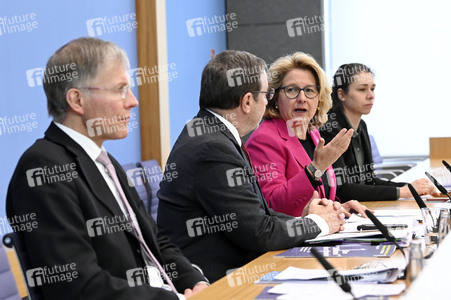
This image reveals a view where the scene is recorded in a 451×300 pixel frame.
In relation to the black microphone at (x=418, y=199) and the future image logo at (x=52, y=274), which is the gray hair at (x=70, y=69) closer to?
the future image logo at (x=52, y=274)

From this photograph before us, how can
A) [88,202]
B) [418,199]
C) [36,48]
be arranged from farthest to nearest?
[36,48], [418,199], [88,202]

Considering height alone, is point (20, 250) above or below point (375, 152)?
above

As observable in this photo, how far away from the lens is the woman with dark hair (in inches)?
149

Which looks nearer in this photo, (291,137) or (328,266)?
(328,266)

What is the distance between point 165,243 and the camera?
7.29 feet

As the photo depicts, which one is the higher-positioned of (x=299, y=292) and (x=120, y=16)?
(x=120, y=16)

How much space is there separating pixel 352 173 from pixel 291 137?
99cm

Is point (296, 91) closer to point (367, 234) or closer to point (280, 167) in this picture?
point (280, 167)

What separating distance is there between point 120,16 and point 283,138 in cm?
253

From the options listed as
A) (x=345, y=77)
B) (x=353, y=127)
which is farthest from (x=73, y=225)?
(x=345, y=77)

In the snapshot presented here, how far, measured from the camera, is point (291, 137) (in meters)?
3.18

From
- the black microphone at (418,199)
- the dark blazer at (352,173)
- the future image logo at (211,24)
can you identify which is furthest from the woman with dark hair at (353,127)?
the future image logo at (211,24)

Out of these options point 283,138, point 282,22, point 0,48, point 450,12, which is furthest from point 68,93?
point 450,12

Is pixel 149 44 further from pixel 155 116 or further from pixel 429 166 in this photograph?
pixel 429 166
